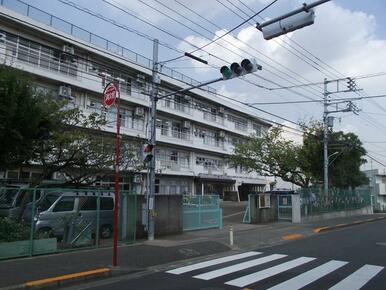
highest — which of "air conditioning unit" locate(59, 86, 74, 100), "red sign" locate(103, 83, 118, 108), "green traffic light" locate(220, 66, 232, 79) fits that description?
"air conditioning unit" locate(59, 86, 74, 100)

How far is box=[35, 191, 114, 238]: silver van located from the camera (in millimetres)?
14438

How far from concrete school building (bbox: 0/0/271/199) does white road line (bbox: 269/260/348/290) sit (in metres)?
12.4

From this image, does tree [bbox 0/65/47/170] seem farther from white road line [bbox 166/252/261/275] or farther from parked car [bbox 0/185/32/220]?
white road line [bbox 166/252/261/275]

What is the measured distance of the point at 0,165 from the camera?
1421 cm

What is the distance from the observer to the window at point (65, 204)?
1625cm

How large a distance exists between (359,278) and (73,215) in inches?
354

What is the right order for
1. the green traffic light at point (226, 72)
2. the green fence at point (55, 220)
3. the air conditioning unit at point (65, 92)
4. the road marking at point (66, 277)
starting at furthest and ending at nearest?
the air conditioning unit at point (65, 92), the green traffic light at point (226, 72), the green fence at point (55, 220), the road marking at point (66, 277)

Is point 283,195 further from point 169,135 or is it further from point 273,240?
point 169,135

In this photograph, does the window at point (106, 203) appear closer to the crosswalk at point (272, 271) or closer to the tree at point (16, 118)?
the tree at point (16, 118)

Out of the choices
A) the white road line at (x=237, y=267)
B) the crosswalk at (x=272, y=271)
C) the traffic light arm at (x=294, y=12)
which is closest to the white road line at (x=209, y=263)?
the crosswalk at (x=272, y=271)

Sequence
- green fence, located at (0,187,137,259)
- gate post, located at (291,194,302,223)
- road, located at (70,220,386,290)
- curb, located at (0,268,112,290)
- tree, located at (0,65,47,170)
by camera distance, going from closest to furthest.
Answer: curb, located at (0,268,112,290) < road, located at (70,220,386,290) < green fence, located at (0,187,137,259) < tree, located at (0,65,47,170) < gate post, located at (291,194,302,223)

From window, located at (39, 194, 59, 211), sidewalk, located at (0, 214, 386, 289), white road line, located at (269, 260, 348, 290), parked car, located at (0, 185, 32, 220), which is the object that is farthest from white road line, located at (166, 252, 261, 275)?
window, located at (39, 194, 59, 211)

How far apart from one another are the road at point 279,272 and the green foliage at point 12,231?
4.04 metres

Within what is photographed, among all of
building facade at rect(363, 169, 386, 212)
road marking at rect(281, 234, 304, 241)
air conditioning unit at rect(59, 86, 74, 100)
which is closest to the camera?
road marking at rect(281, 234, 304, 241)
